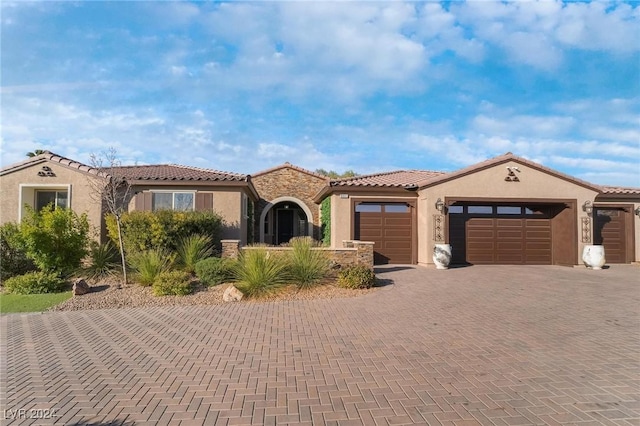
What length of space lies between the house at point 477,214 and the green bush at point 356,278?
16.6 ft

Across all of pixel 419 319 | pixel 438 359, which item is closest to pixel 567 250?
pixel 419 319

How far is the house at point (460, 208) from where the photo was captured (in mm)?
15148

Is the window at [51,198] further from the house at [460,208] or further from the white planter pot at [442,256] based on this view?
the white planter pot at [442,256]

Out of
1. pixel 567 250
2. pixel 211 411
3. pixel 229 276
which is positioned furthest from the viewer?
pixel 567 250

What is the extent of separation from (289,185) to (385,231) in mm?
9230

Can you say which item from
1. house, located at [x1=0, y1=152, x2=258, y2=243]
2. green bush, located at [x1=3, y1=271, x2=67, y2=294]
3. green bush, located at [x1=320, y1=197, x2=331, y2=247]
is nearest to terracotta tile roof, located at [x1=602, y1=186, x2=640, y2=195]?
green bush, located at [x1=320, y1=197, x2=331, y2=247]

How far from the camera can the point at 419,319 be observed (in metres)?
7.45

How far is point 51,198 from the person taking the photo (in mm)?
14422

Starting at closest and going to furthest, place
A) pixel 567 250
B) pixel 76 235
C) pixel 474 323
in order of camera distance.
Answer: pixel 474 323, pixel 76 235, pixel 567 250

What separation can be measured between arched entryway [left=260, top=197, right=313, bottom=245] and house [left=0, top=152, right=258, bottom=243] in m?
7.53

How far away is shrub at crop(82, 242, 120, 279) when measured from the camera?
11750mm

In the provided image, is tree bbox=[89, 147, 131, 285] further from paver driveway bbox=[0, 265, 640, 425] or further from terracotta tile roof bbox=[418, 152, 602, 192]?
terracotta tile roof bbox=[418, 152, 602, 192]

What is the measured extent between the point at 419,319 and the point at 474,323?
1.02 m

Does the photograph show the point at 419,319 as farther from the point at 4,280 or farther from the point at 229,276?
the point at 4,280
